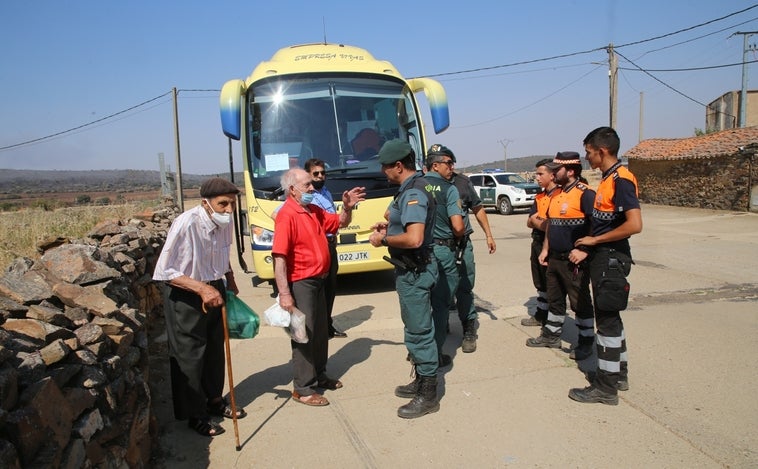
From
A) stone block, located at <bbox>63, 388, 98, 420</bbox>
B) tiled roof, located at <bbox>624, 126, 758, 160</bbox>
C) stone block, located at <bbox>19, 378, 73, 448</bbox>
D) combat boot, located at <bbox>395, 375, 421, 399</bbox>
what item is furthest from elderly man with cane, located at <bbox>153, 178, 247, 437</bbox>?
tiled roof, located at <bbox>624, 126, 758, 160</bbox>

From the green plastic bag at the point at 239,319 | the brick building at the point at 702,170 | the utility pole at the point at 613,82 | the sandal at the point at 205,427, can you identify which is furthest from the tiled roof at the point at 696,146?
the sandal at the point at 205,427

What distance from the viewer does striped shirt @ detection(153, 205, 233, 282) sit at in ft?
10.7

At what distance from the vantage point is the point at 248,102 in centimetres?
743

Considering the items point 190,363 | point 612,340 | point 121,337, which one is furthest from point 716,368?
point 121,337

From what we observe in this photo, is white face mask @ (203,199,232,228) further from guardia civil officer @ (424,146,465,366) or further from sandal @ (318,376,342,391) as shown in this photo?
guardia civil officer @ (424,146,465,366)

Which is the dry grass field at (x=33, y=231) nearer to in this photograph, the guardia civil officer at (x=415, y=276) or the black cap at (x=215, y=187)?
the black cap at (x=215, y=187)

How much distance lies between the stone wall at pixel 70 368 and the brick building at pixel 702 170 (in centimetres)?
2030

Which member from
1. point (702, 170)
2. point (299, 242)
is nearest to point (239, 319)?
point (299, 242)

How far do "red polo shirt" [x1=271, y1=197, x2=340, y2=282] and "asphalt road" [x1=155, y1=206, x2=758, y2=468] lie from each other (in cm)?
106

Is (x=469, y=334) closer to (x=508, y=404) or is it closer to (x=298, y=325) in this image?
(x=508, y=404)

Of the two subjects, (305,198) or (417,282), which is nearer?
(417,282)

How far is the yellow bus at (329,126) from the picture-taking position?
23.0 feet

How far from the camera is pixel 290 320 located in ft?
12.2

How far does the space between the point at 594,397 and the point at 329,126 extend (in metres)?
5.01
